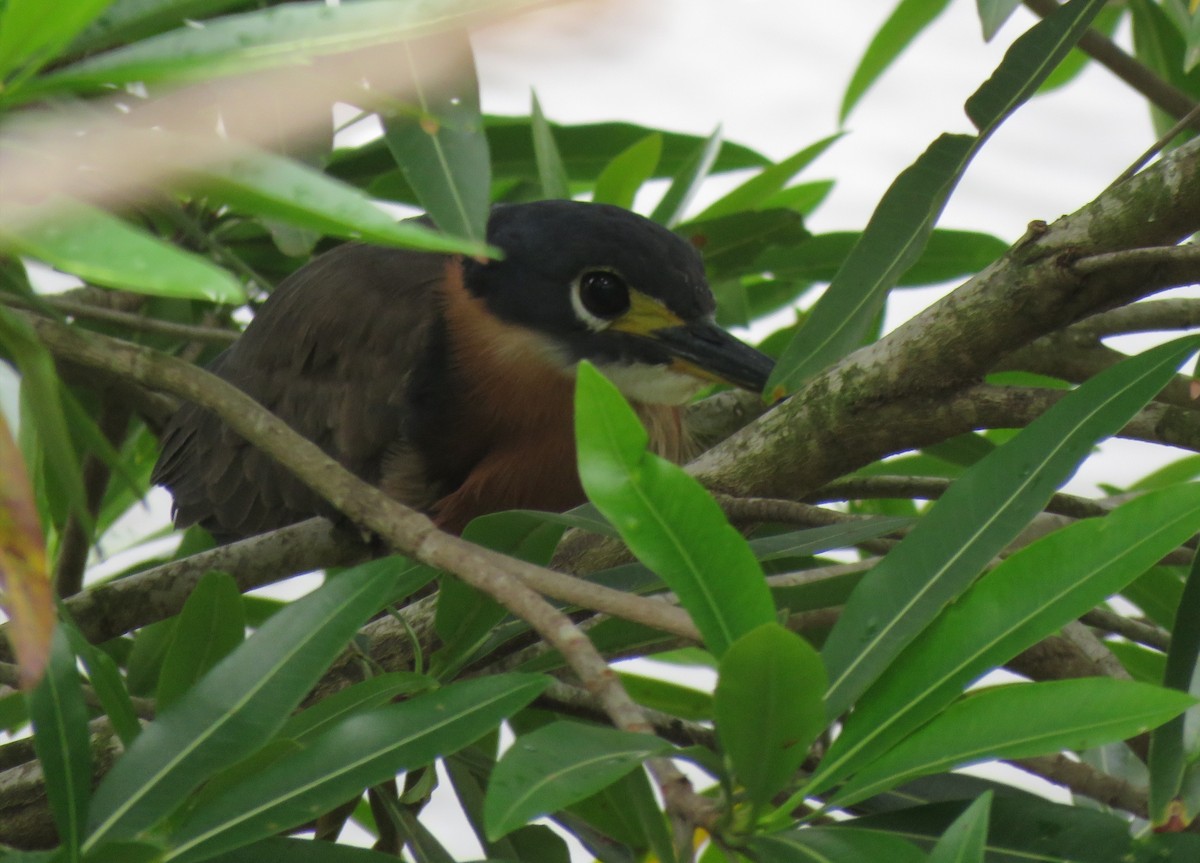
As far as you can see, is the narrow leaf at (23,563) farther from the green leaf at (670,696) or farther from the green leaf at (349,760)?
the green leaf at (670,696)

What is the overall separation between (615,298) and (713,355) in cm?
16

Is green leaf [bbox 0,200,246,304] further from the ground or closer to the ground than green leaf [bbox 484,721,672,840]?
further from the ground

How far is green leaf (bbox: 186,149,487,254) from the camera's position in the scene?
560mm

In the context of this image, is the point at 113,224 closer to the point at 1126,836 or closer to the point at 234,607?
the point at 234,607

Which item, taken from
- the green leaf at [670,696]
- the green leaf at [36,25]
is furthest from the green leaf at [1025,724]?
the green leaf at [670,696]

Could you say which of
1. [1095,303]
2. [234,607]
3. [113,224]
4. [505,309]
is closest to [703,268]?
[505,309]

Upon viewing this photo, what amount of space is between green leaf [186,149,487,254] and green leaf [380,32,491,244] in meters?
0.23

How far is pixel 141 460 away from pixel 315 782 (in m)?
1.58

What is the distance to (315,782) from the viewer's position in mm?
708

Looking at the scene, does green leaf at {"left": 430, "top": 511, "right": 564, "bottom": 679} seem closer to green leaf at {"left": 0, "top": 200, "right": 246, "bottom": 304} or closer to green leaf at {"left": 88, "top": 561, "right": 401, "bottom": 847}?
green leaf at {"left": 88, "top": 561, "right": 401, "bottom": 847}

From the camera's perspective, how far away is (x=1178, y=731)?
2.57 feet

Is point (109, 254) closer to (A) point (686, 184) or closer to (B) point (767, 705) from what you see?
(B) point (767, 705)

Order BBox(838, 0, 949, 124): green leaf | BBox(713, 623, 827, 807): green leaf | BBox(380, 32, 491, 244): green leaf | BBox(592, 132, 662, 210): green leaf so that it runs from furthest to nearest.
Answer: BBox(838, 0, 949, 124): green leaf → BBox(592, 132, 662, 210): green leaf → BBox(380, 32, 491, 244): green leaf → BBox(713, 623, 827, 807): green leaf

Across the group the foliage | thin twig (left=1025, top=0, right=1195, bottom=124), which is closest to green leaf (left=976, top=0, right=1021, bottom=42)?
the foliage
